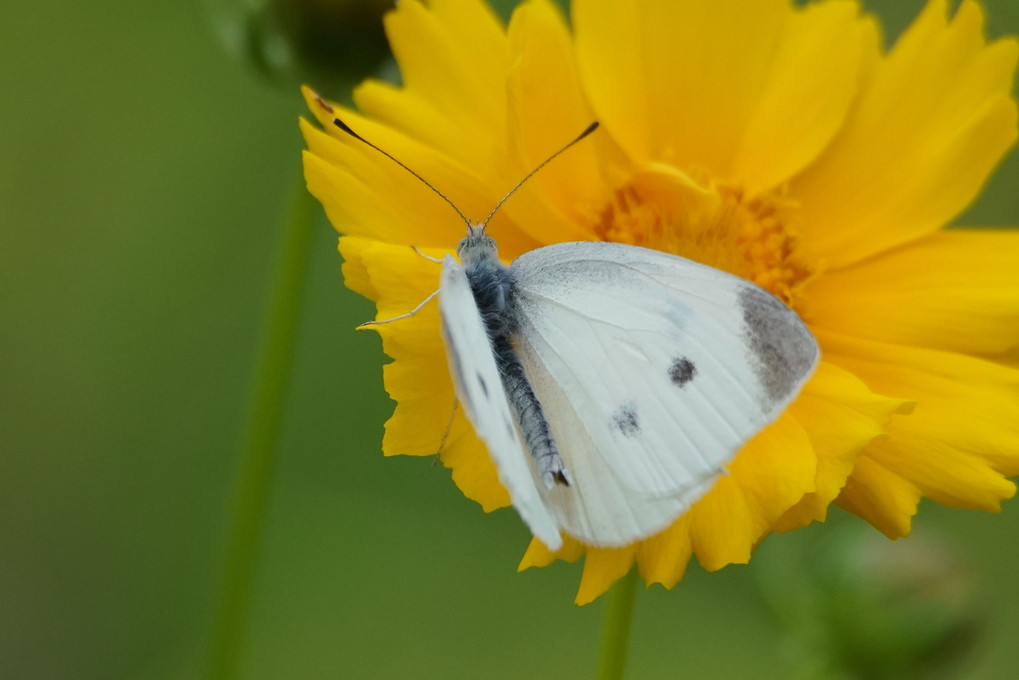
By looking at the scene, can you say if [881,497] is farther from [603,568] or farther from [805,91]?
[805,91]

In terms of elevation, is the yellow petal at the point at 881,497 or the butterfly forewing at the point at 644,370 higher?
the butterfly forewing at the point at 644,370

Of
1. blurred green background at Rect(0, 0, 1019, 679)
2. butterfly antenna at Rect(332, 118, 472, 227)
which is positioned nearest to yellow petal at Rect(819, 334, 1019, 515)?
butterfly antenna at Rect(332, 118, 472, 227)

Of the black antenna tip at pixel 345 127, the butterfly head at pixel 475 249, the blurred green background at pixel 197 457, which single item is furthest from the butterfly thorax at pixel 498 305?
the blurred green background at pixel 197 457

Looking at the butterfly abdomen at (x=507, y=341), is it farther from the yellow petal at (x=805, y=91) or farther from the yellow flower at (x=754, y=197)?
the yellow petal at (x=805, y=91)

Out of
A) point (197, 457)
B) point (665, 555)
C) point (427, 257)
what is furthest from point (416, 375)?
point (197, 457)

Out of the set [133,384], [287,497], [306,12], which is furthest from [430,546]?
[306,12]

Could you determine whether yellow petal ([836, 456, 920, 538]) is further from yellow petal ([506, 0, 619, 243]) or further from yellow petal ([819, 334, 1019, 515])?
yellow petal ([506, 0, 619, 243])
